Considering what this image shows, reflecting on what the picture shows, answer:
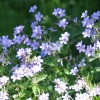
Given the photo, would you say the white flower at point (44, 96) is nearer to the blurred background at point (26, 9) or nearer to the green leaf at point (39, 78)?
the green leaf at point (39, 78)

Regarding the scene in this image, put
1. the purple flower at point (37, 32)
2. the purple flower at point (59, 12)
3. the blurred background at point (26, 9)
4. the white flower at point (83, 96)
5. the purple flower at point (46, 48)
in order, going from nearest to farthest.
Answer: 1. the white flower at point (83, 96)
2. the purple flower at point (46, 48)
3. the purple flower at point (37, 32)
4. the purple flower at point (59, 12)
5. the blurred background at point (26, 9)

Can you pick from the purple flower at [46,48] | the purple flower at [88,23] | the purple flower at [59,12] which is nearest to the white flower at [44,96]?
the purple flower at [46,48]

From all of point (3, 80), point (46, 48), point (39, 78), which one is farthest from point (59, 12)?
point (3, 80)

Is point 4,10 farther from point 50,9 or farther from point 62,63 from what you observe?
point 62,63

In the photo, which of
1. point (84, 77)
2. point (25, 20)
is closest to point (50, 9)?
point (25, 20)

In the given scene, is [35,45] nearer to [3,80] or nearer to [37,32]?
[37,32]

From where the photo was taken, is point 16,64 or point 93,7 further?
point 93,7

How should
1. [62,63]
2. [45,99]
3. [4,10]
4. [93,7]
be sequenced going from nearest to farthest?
[45,99]
[62,63]
[93,7]
[4,10]
